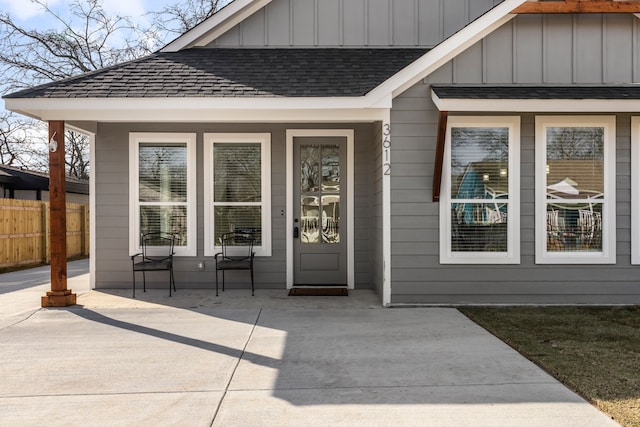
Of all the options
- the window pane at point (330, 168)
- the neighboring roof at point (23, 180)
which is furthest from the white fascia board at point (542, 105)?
the neighboring roof at point (23, 180)

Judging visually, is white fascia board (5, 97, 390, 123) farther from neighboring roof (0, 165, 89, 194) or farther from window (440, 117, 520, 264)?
neighboring roof (0, 165, 89, 194)

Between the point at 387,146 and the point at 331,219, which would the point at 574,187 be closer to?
the point at 387,146

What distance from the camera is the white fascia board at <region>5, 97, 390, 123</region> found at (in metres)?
5.66

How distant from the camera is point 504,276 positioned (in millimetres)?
6039

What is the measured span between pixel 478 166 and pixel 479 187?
0.28m

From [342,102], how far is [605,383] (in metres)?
3.93

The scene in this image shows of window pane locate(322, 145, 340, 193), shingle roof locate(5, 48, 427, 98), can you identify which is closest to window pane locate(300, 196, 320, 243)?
window pane locate(322, 145, 340, 193)

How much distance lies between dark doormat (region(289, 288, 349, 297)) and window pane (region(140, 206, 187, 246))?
1.91 meters

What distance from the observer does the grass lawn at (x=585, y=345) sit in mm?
3145

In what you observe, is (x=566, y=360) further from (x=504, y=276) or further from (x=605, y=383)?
(x=504, y=276)

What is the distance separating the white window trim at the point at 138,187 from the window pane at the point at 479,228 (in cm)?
388

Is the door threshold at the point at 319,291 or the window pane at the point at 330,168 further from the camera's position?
the window pane at the point at 330,168

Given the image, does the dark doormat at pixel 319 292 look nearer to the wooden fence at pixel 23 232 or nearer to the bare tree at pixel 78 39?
the wooden fence at pixel 23 232

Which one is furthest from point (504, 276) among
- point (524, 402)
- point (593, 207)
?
point (524, 402)
